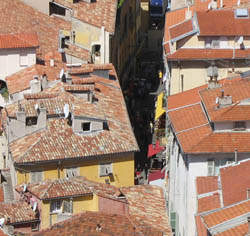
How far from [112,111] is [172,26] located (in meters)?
10.2

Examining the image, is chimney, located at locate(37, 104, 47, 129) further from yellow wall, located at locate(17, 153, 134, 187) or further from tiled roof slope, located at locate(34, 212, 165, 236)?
tiled roof slope, located at locate(34, 212, 165, 236)

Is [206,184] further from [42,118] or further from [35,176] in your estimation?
[42,118]

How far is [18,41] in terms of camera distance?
88625 mm

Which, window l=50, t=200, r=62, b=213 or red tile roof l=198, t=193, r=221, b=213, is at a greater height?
red tile roof l=198, t=193, r=221, b=213

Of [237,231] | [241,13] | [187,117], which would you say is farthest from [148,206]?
[241,13]

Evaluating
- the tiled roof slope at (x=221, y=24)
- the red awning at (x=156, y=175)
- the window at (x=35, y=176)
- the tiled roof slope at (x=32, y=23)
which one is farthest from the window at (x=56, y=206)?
the tiled roof slope at (x=32, y=23)

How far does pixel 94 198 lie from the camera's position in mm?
67500

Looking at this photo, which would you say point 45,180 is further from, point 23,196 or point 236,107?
point 236,107

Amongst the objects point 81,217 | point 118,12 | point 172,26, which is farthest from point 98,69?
point 81,217

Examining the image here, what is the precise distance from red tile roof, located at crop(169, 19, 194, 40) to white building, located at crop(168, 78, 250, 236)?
11.9 m

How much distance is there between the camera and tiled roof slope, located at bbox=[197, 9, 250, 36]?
265 feet

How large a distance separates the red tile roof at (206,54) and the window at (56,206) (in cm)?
1721

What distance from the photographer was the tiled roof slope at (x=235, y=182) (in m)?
57.8

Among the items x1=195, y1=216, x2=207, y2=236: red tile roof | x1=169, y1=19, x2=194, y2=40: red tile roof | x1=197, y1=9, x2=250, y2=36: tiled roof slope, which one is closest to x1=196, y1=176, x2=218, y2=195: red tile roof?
x1=195, y1=216, x2=207, y2=236: red tile roof
